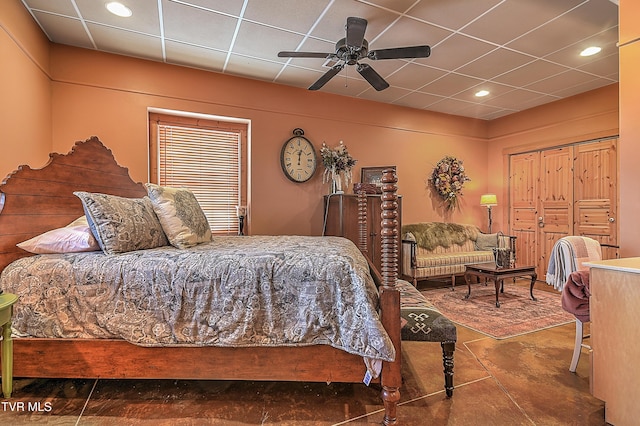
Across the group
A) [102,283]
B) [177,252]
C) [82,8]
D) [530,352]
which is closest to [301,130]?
[82,8]

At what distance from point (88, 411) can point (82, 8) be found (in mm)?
3158

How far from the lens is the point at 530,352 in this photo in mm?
2621

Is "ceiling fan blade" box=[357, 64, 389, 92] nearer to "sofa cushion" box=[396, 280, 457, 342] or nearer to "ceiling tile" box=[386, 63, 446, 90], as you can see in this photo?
"ceiling tile" box=[386, 63, 446, 90]

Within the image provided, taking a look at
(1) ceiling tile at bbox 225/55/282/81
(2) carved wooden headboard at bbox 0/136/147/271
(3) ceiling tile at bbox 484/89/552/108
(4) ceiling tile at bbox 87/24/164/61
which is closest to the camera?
(2) carved wooden headboard at bbox 0/136/147/271

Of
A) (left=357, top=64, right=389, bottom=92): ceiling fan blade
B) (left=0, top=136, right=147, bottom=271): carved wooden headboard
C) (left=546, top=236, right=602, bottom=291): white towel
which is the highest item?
(left=357, top=64, right=389, bottom=92): ceiling fan blade

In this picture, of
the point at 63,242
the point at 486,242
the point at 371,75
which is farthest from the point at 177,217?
the point at 486,242

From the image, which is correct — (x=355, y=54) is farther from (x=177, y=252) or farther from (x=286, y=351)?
(x=286, y=351)

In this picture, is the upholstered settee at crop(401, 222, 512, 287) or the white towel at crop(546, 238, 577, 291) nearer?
the white towel at crop(546, 238, 577, 291)

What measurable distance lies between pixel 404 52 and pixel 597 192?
406 centimetres

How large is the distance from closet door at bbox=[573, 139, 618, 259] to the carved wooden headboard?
6163 millimetres

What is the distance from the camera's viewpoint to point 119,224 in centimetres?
205

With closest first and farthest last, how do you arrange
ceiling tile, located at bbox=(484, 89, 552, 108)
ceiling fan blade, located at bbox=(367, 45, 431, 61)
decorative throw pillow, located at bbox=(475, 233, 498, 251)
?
ceiling fan blade, located at bbox=(367, 45, 431, 61)
ceiling tile, located at bbox=(484, 89, 552, 108)
decorative throw pillow, located at bbox=(475, 233, 498, 251)

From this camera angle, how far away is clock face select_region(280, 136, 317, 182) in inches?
174

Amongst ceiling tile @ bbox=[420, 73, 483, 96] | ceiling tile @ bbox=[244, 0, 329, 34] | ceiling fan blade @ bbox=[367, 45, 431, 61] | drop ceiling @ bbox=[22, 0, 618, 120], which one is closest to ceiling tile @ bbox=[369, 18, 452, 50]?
drop ceiling @ bbox=[22, 0, 618, 120]
